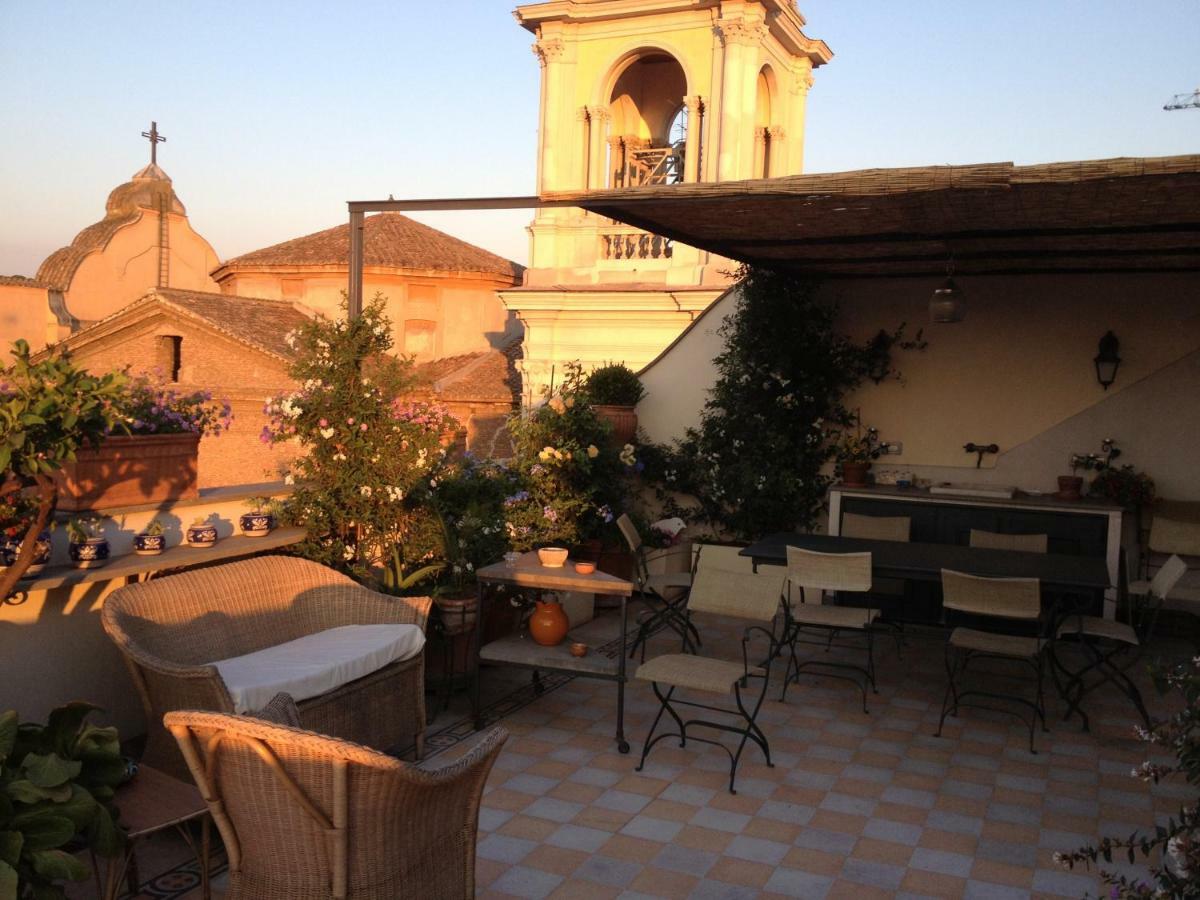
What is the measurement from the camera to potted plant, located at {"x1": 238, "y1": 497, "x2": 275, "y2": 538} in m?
5.85

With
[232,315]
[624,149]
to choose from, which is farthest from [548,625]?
[232,315]

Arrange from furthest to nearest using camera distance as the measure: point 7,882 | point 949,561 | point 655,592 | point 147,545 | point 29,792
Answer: point 655,592 < point 949,561 < point 147,545 < point 29,792 < point 7,882

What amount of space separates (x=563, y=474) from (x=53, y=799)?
5039mm

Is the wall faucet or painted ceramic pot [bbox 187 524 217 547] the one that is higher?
the wall faucet

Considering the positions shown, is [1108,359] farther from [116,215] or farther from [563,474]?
[116,215]

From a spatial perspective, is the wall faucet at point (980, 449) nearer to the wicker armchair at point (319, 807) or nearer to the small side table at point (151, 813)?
the wicker armchair at point (319, 807)

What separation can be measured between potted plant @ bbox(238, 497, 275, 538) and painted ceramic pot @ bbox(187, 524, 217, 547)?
437 mm

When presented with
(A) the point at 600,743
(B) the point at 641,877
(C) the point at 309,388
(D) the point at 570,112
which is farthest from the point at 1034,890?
(D) the point at 570,112

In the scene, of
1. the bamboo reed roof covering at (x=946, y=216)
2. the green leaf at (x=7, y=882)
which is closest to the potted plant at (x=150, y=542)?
the green leaf at (x=7, y=882)

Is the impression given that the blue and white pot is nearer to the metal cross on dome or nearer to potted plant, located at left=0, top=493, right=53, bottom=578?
potted plant, located at left=0, top=493, right=53, bottom=578

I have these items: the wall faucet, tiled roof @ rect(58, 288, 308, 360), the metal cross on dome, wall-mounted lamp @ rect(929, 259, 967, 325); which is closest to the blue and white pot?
wall-mounted lamp @ rect(929, 259, 967, 325)

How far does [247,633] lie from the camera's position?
4.93 metres

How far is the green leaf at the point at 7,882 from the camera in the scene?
8.59 feet

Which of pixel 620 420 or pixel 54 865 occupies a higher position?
pixel 620 420
